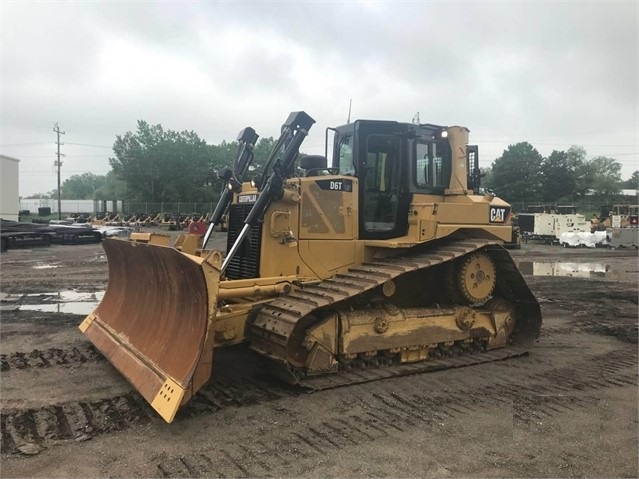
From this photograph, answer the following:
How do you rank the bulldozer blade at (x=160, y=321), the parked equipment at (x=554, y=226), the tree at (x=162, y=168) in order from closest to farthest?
1. the bulldozer blade at (x=160, y=321)
2. the parked equipment at (x=554, y=226)
3. the tree at (x=162, y=168)

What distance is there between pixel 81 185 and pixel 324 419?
503ft

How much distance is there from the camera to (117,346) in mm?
6172

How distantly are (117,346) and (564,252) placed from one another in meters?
24.1

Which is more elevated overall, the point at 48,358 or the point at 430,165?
the point at 430,165

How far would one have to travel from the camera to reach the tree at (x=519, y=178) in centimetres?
6719

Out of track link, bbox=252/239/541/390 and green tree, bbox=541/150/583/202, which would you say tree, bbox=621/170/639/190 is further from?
track link, bbox=252/239/541/390

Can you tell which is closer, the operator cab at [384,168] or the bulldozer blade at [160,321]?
the bulldozer blade at [160,321]

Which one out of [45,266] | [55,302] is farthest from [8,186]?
[55,302]

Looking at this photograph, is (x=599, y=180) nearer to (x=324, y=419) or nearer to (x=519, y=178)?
(x=519, y=178)

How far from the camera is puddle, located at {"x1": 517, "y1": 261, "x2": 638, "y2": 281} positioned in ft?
53.6

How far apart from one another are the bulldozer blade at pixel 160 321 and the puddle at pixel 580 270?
1272 cm

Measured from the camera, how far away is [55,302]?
34.7ft

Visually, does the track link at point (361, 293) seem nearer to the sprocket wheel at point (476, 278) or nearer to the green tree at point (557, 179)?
the sprocket wheel at point (476, 278)

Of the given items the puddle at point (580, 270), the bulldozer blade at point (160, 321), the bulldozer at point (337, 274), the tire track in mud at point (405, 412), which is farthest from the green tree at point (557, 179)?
the bulldozer blade at point (160, 321)
